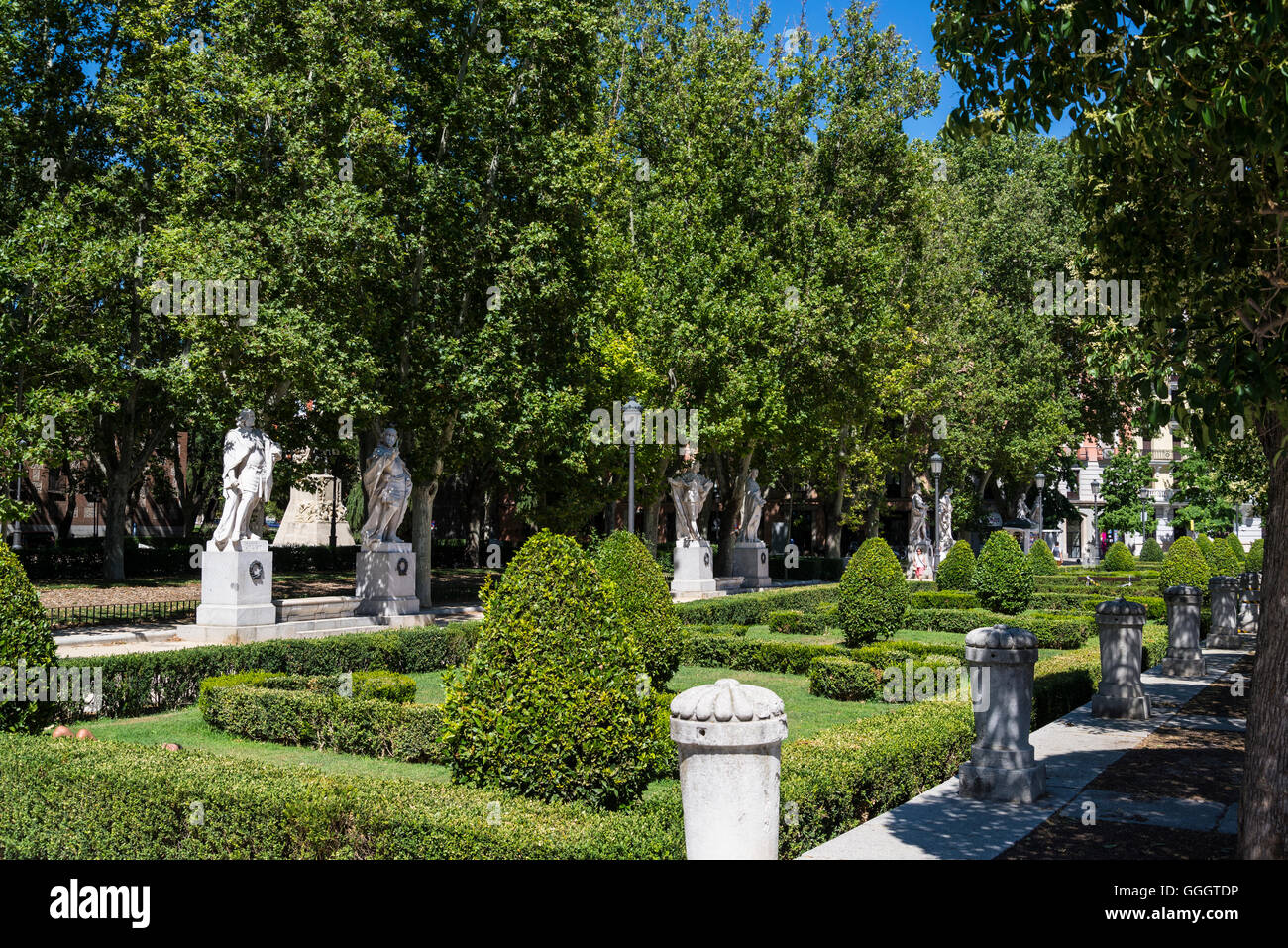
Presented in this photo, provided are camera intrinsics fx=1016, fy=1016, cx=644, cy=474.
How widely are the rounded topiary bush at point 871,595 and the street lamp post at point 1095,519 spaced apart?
51194mm

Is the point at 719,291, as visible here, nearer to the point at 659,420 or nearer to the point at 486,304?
the point at 659,420

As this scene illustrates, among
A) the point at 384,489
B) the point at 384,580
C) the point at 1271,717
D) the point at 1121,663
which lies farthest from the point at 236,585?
the point at 1271,717

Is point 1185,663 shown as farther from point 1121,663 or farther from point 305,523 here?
point 305,523

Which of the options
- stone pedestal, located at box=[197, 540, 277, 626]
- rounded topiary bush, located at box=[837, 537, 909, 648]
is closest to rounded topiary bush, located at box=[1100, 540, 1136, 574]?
rounded topiary bush, located at box=[837, 537, 909, 648]

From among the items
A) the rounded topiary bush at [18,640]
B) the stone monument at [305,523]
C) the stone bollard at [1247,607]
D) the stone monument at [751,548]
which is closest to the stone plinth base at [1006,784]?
the rounded topiary bush at [18,640]

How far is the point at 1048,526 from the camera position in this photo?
198ft

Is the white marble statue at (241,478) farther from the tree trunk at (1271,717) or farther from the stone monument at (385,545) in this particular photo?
the tree trunk at (1271,717)

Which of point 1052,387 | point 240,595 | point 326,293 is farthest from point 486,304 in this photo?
point 1052,387

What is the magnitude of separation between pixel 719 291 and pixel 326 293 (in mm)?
13949

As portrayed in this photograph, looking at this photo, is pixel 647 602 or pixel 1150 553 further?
pixel 1150 553

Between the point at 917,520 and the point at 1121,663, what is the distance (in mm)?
37857

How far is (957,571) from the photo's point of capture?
32062 mm

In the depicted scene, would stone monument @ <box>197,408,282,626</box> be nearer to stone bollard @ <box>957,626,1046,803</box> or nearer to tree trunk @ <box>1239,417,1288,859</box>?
stone bollard @ <box>957,626,1046,803</box>

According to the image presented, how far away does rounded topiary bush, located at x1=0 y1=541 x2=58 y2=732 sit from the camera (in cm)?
913
